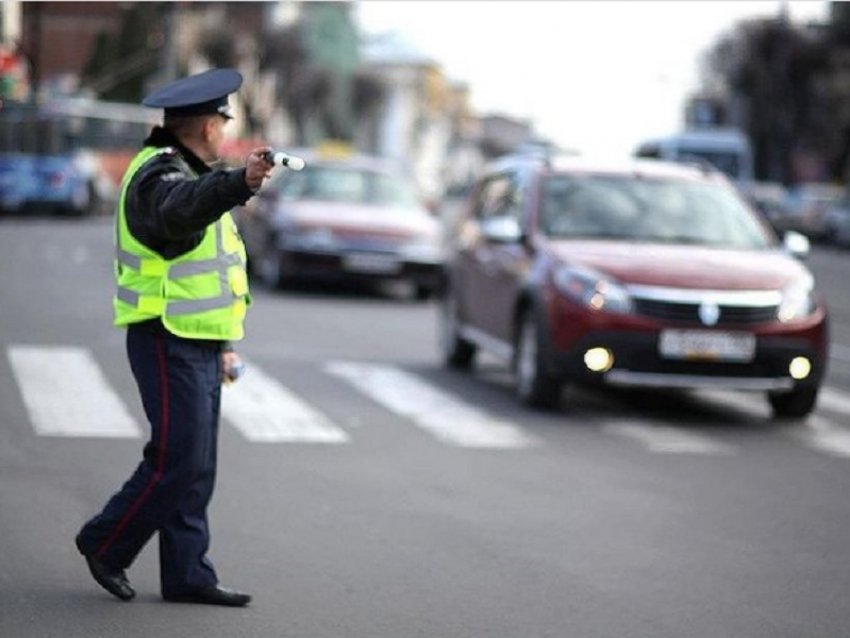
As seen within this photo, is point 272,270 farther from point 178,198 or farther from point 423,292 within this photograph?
point 178,198

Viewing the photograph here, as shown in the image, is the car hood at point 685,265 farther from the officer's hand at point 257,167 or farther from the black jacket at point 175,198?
the officer's hand at point 257,167

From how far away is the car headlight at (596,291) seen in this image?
496 inches

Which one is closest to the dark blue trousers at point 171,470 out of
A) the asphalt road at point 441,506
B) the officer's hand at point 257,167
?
the asphalt road at point 441,506

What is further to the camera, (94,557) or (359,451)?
(359,451)

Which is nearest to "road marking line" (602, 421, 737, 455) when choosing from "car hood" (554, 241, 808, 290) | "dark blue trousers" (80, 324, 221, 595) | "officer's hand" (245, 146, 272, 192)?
"car hood" (554, 241, 808, 290)

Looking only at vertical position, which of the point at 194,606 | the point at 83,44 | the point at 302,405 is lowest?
the point at 83,44

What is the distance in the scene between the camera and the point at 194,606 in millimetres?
6863

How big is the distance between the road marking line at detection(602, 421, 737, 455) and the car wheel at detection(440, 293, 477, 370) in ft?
10.4

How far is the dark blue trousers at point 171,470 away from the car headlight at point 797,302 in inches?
256

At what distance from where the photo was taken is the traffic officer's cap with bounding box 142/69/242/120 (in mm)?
6590

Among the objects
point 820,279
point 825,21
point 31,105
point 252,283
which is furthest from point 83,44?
point 252,283

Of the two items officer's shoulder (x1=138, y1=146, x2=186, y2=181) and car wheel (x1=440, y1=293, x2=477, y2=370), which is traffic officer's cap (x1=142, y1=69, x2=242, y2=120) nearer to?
officer's shoulder (x1=138, y1=146, x2=186, y2=181)

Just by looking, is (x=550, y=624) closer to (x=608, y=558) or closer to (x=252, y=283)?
(x=608, y=558)

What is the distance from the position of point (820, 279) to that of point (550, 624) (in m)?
32.7
